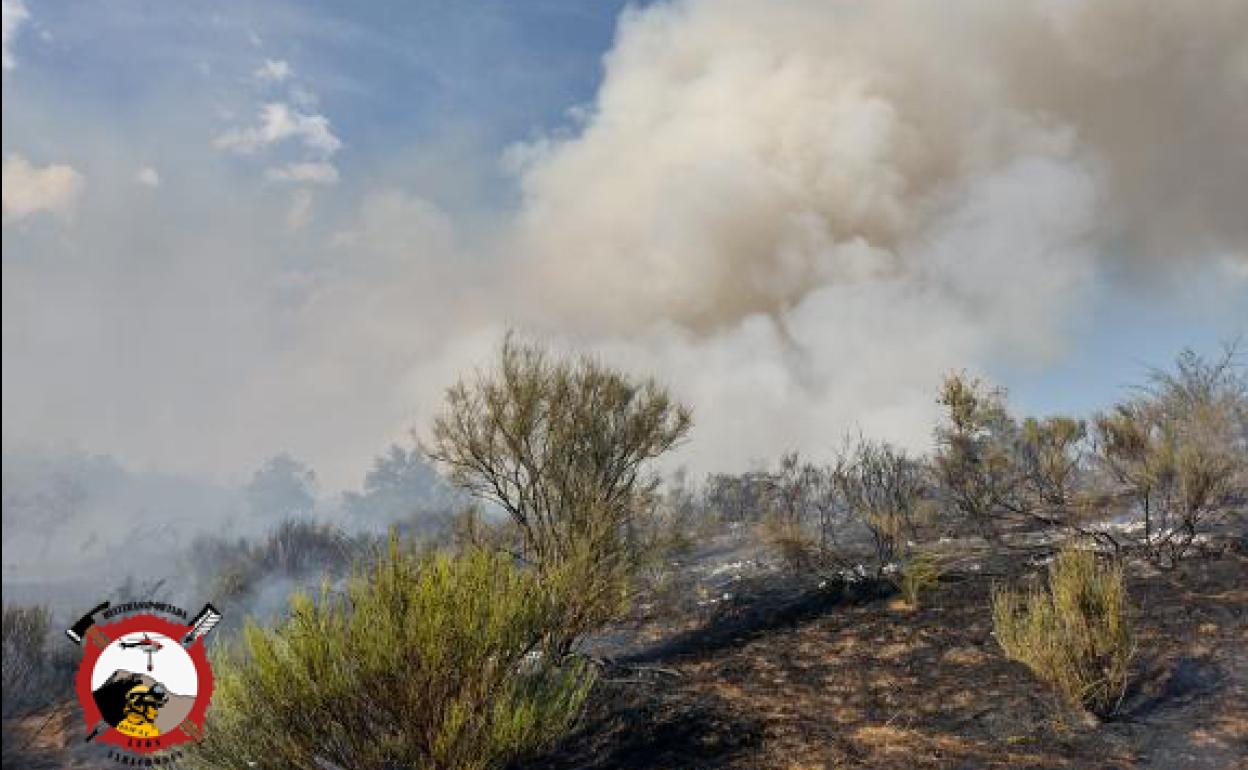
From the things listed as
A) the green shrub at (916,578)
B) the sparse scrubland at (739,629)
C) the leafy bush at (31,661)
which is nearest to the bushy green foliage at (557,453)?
the sparse scrubland at (739,629)

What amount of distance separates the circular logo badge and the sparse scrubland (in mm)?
321

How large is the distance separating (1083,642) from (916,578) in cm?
445

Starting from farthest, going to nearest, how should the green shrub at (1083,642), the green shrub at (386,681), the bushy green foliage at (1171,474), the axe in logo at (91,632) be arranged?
the bushy green foliage at (1171,474), the green shrub at (1083,642), the axe in logo at (91,632), the green shrub at (386,681)

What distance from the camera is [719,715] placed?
745 cm

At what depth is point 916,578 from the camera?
11.0 m

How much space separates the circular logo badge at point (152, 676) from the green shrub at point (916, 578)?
29.6ft

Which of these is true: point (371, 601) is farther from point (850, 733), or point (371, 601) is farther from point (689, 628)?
point (689, 628)

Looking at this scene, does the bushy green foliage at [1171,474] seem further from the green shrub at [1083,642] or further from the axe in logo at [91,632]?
the axe in logo at [91,632]

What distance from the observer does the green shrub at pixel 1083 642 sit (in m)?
6.57

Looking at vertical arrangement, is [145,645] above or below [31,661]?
above

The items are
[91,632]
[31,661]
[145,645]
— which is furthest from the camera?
[31,661]

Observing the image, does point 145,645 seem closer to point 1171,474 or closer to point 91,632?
point 91,632

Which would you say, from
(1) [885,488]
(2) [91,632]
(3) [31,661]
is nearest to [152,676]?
(2) [91,632]

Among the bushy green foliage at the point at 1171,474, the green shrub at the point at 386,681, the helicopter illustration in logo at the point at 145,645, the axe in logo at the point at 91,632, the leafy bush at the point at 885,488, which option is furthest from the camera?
the leafy bush at the point at 885,488
